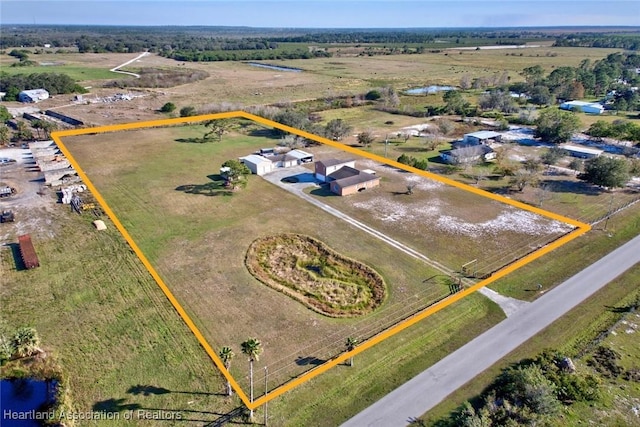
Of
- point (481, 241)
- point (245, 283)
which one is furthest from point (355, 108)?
point (245, 283)

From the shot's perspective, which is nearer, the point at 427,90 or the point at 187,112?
the point at 187,112

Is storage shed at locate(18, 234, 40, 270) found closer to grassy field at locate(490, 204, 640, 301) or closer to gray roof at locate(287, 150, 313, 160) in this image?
gray roof at locate(287, 150, 313, 160)

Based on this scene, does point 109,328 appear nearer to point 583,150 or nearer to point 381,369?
point 381,369

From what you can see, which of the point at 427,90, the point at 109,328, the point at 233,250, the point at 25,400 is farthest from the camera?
the point at 427,90

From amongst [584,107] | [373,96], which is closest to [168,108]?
[373,96]

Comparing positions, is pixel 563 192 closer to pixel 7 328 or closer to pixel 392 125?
pixel 392 125

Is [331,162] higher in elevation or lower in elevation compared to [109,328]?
higher
